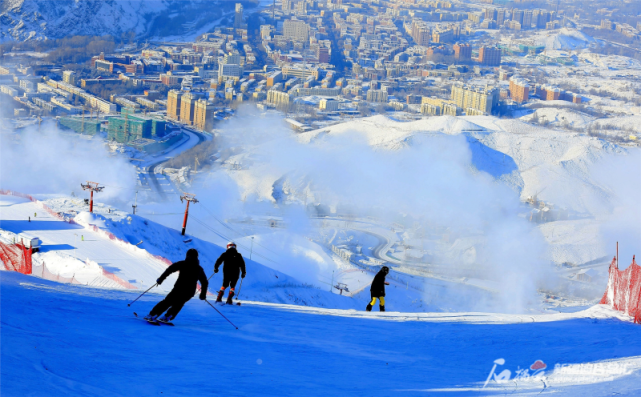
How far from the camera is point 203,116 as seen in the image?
72.4 feet

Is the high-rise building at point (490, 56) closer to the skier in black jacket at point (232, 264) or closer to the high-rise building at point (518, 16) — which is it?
the high-rise building at point (518, 16)

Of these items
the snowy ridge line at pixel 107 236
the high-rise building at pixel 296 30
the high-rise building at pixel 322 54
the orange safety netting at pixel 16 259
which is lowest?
the snowy ridge line at pixel 107 236

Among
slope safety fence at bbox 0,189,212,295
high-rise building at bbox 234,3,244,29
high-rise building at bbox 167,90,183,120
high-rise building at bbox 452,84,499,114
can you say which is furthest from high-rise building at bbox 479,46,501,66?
slope safety fence at bbox 0,189,212,295

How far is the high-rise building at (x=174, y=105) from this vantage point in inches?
914

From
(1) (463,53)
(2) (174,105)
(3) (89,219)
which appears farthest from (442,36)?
(3) (89,219)

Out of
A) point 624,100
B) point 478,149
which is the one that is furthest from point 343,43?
point 478,149

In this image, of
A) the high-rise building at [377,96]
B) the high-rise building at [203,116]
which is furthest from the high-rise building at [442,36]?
the high-rise building at [203,116]

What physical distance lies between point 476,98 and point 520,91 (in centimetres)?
420

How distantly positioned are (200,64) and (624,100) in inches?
817

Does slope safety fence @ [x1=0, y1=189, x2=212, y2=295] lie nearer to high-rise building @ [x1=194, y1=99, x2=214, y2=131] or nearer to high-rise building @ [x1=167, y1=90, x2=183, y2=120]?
high-rise building @ [x1=194, y1=99, x2=214, y2=131]

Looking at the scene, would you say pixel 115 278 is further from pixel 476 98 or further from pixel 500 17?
pixel 500 17

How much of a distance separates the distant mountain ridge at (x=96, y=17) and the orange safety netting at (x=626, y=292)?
31.5 m

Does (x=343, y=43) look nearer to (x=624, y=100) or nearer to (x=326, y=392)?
(x=624, y=100)

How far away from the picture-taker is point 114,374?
1661mm
